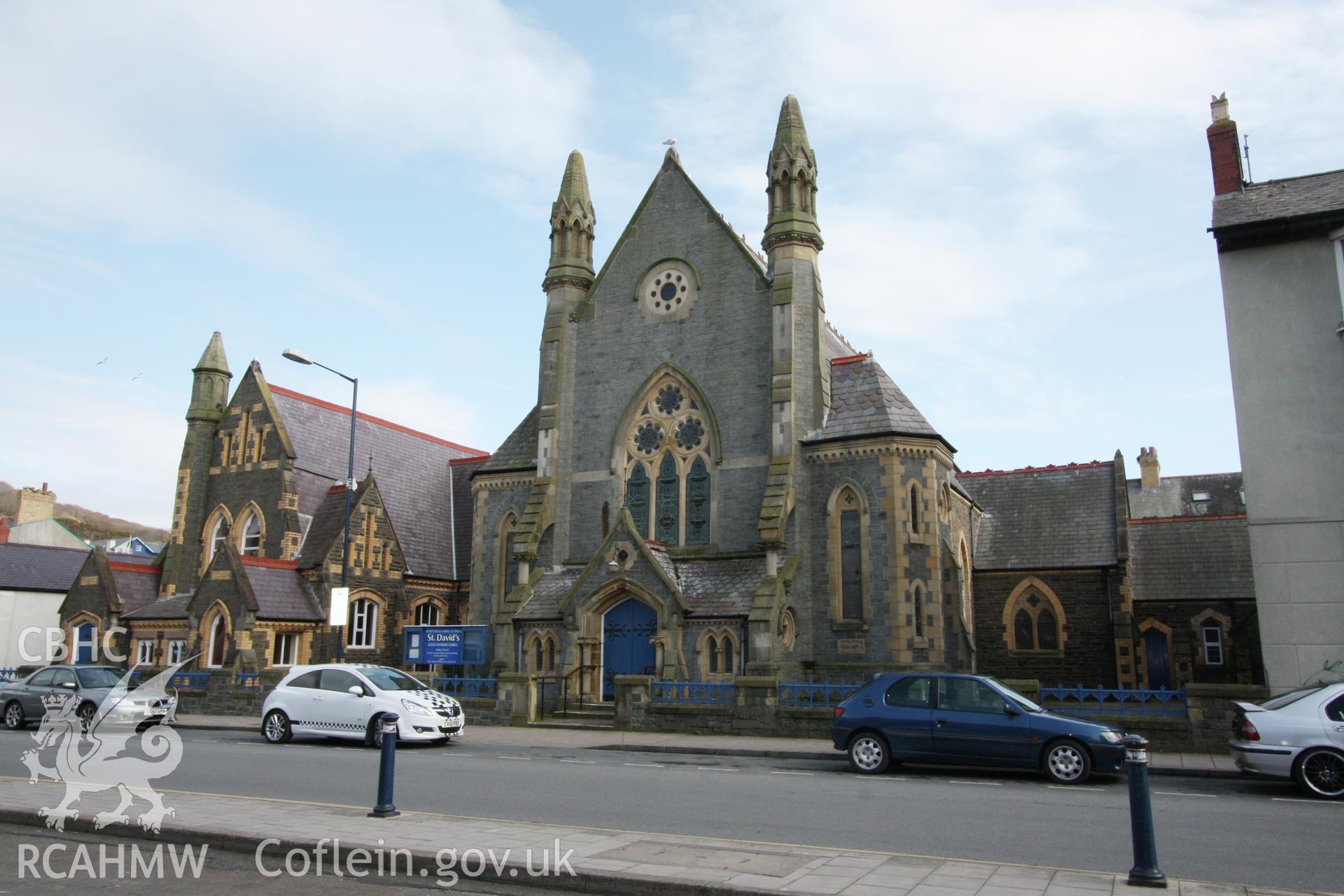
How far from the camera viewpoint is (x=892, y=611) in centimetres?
2542

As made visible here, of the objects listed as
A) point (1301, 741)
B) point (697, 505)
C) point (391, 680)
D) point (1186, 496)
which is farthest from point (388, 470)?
point (1186, 496)

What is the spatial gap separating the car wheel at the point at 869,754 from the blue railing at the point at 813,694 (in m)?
4.82

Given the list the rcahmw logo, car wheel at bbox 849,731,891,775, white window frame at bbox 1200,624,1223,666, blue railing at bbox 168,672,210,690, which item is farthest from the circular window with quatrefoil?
the rcahmw logo

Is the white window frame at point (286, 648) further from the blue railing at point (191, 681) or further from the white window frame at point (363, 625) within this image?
the blue railing at point (191, 681)

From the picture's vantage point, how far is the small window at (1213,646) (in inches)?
1188

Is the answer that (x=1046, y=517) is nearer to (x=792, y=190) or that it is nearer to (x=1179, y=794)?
(x=792, y=190)

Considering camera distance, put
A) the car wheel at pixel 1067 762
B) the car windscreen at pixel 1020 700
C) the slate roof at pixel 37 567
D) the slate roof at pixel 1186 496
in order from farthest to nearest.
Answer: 1. the slate roof at pixel 1186 496
2. the slate roof at pixel 37 567
3. the car windscreen at pixel 1020 700
4. the car wheel at pixel 1067 762

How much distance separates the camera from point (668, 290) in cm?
3020

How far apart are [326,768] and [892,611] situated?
15.3 metres

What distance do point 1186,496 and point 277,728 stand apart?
51.1 metres

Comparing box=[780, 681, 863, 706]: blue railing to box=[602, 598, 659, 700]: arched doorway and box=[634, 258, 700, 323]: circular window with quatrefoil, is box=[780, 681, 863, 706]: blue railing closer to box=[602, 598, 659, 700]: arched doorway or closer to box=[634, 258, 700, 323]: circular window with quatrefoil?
box=[602, 598, 659, 700]: arched doorway

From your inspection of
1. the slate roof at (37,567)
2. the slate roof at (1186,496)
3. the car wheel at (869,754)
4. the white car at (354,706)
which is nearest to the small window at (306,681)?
the white car at (354,706)

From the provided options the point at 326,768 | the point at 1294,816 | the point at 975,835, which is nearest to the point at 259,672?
the point at 326,768

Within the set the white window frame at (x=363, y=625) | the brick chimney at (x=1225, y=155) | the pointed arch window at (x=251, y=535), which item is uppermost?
the brick chimney at (x=1225, y=155)
